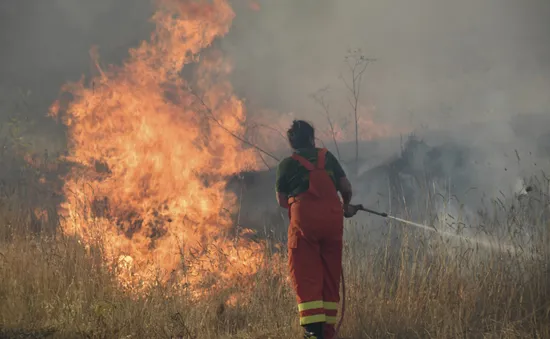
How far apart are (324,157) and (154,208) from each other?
13.4 ft

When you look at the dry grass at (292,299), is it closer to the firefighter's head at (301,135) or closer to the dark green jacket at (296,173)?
the dark green jacket at (296,173)

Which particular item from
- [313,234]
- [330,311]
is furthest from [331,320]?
[313,234]

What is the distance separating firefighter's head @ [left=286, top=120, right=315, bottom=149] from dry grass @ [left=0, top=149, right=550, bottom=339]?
1840 mm

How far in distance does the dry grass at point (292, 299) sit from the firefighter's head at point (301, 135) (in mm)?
1840

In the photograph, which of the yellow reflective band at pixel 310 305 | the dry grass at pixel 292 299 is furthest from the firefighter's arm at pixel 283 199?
the dry grass at pixel 292 299

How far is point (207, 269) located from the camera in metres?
7.16

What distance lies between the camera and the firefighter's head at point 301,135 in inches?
198

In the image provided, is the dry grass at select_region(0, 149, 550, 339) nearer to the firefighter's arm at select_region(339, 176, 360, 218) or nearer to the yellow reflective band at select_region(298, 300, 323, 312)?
the yellow reflective band at select_region(298, 300, 323, 312)

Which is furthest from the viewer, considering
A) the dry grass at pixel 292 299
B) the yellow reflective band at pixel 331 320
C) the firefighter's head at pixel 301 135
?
the dry grass at pixel 292 299

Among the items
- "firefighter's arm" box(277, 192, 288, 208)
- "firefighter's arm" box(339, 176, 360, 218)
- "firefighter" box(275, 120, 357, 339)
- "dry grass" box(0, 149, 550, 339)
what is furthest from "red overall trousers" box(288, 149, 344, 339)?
"dry grass" box(0, 149, 550, 339)

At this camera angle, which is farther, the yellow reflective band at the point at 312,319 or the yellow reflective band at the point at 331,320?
the yellow reflective band at the point at 331,320

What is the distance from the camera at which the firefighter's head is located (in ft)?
16.5

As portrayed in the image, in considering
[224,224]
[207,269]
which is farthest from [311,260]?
[224,224]

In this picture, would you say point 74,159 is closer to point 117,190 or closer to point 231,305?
point 117,190
